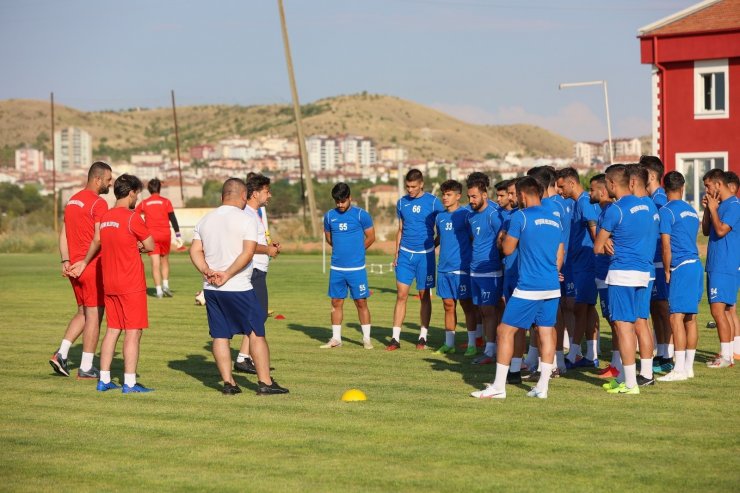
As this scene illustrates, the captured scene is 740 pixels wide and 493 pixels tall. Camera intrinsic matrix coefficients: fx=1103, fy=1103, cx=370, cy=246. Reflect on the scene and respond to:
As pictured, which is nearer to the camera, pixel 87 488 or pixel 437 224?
pixel 87 488

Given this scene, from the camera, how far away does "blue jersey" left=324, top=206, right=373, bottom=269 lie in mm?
15391

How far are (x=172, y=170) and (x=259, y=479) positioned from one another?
181064 mm

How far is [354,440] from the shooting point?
9320 mm

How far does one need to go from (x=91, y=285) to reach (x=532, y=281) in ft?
16.8

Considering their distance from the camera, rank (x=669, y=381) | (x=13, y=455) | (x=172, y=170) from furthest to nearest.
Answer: (x=172, y=170)
(x=669, y=381)
(x=13, y=455)

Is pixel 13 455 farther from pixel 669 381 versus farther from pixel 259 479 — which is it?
pixel 669 381

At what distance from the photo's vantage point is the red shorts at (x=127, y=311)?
11.7 metres

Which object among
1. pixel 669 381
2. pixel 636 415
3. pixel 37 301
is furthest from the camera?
pixel 37 301

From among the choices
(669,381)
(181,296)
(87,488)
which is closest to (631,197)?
(669,381)

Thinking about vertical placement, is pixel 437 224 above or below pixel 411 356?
above

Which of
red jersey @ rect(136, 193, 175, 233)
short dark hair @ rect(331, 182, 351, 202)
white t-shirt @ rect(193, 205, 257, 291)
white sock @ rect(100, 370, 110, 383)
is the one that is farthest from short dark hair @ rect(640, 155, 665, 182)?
red jersey @ rect(136, 193, 175, 233)

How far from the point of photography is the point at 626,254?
11359 millimetres

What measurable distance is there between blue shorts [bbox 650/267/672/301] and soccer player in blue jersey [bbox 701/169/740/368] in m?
0.54

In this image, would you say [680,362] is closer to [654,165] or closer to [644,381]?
[644,381]
